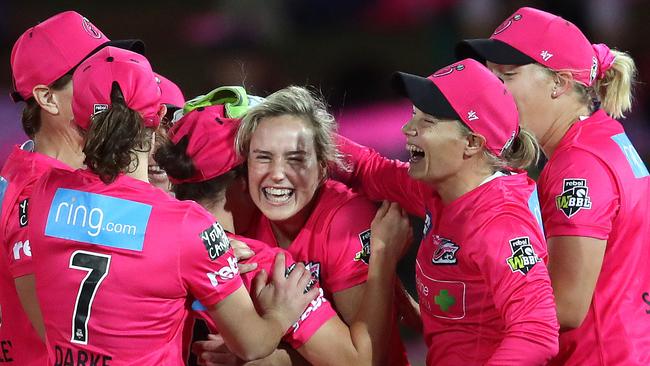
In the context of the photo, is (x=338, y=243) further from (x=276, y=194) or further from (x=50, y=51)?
(x=50, y=51)

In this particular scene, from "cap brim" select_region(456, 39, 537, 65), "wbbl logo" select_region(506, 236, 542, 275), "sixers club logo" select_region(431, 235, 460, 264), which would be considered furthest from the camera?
"cap brim" select_region(456, 39, 537, 65)

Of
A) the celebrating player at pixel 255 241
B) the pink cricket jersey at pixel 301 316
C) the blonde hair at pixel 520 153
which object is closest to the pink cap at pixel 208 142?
the celebrating player at pixel 255 241

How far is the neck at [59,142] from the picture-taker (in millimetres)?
3752

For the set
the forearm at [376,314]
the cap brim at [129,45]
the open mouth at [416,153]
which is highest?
the cap brim at [129,45]

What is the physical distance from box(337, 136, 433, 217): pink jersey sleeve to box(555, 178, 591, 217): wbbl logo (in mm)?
484

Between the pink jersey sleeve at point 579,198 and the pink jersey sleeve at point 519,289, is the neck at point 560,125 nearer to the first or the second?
the pink jersey sleeve at point 579,198

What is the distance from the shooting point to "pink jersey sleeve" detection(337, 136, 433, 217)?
12.3ft

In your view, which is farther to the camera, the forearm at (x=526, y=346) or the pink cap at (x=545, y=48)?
the pink cap at (x=545, y=48)

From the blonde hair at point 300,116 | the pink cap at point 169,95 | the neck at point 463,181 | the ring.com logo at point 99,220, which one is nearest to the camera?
the ring.com logo at point 99,220

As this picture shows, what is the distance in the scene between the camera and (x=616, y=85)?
3.99 meters

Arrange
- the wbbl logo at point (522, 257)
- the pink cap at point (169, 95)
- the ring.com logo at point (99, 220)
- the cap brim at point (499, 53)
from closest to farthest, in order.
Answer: the ring.com logo at point (99, 220)
the wbbl logo at point (522, 257)
the cap brim at point (499, 53)
the pink cap at point (169, 95)

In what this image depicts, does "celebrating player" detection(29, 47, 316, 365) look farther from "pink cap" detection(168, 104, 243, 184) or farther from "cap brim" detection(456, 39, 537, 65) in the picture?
"cap brim" detection(456, 39, 537, 65)

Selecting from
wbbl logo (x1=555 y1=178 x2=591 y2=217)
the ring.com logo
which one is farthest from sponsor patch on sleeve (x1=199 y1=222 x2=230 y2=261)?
wbbl logo (x1=555 y1=178 x2=591 y2=217)

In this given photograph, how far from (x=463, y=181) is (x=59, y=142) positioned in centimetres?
155
